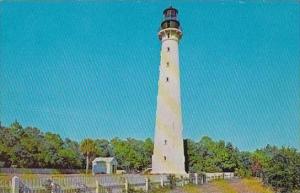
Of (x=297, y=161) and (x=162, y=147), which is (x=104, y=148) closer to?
(x=162, y=147)

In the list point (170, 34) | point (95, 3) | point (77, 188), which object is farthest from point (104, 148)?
point (95, 3)

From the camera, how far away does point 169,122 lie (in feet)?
33.1

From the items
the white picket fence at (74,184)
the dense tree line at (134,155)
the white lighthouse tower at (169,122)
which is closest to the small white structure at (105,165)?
the dense tree line at (134,155)

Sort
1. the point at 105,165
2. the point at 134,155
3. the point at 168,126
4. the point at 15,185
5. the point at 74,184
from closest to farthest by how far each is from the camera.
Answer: the point at 15,185 → the point at 74,184 → the point at 168,126 → the point at 105,165 → the point at 134,155

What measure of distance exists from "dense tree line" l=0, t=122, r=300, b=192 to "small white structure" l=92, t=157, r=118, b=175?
0.15m

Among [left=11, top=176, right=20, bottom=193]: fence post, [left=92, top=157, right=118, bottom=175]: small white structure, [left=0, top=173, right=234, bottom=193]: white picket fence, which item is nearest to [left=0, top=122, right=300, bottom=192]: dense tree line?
[left=92, top=157, right=118, bottom=175]: small white structure

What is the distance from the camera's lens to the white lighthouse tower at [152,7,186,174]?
397 inches

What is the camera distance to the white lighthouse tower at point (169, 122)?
33.1 ft

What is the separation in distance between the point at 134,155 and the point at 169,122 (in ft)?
8.35

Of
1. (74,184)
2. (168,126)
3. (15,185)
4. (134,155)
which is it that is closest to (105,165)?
(134,155)

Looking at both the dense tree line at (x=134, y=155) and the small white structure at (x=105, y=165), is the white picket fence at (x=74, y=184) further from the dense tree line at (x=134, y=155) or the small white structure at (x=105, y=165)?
the small white structure at (x=105, y=165)

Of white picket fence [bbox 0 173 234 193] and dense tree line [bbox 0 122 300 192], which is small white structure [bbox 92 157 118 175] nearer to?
dense tree line [bbox 0 122 300 192]

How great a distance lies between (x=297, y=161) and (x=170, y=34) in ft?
17.0

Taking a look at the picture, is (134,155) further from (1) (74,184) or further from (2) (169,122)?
(1) (74,184)
